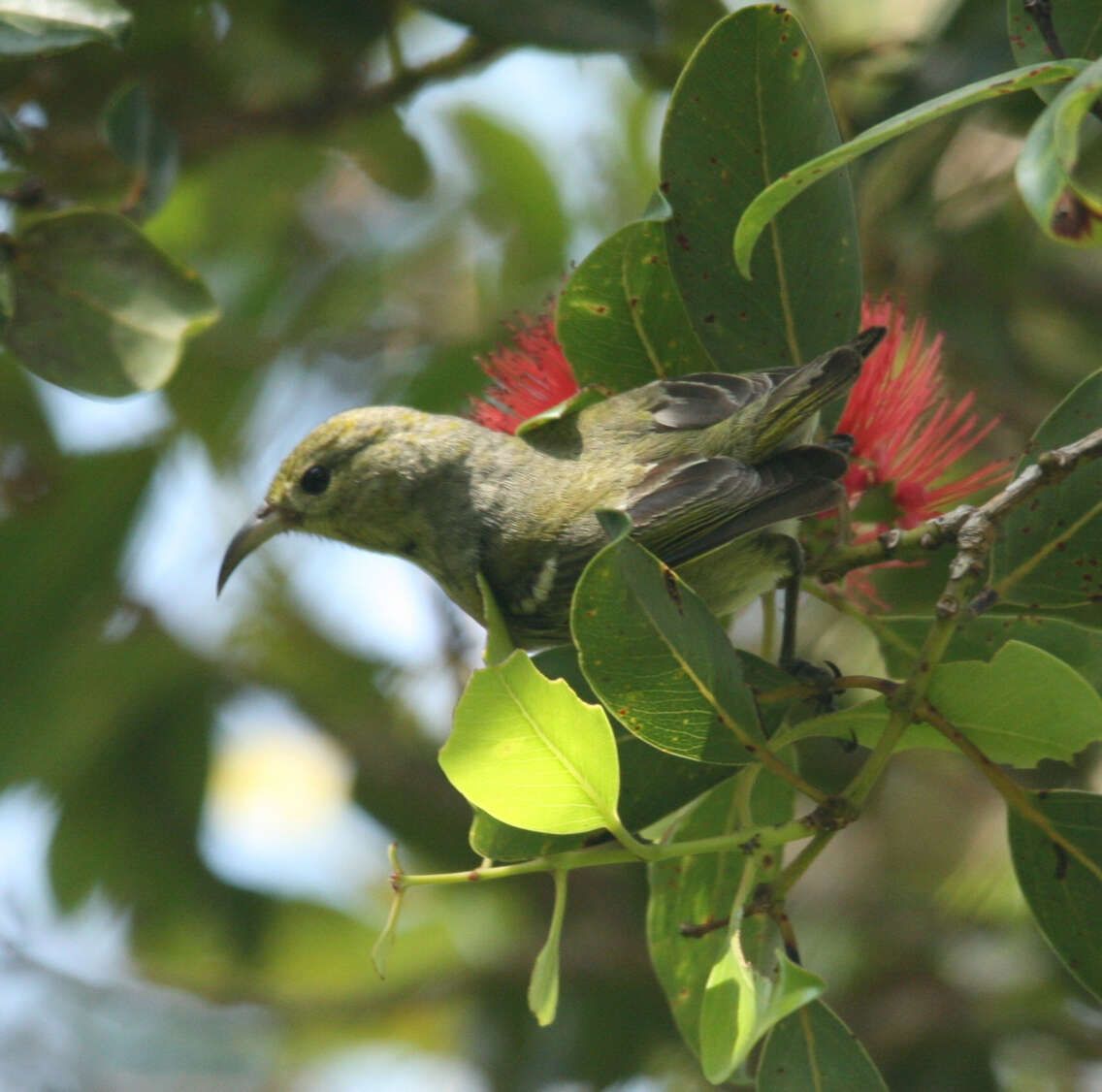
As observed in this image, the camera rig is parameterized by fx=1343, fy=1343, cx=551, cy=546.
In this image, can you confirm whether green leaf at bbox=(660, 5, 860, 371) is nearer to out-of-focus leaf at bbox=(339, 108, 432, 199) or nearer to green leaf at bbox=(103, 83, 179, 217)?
green leaf at bbox=(103, 83, 179, 217)

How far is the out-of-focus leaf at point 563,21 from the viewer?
2.69 meters

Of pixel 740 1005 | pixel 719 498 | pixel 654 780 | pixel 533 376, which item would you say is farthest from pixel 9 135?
pixel 740 1005

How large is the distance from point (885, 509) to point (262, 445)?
2319 mm

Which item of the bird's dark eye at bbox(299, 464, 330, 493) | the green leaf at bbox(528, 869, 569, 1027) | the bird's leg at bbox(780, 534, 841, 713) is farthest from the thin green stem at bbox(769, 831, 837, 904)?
the bird's dark eye at bbox(299, 464, 330, 493)

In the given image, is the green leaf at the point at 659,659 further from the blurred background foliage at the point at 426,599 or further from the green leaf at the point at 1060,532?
the blurred background foliage at the point at 426,599

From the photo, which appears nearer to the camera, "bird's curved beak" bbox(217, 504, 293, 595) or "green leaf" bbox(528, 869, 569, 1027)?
"green leaf" bbox(528, 869, 569, 1027)

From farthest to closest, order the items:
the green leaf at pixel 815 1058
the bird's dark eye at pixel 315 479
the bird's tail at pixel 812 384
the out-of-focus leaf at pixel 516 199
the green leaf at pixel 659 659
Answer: the out-of-focus leaf at pixel 516 199
the bird's dark eye at pixel 315 479
the bird's tail at pixel 812 384
the green leaf at pixel 815 1058
the green leaf at pixel 659 659

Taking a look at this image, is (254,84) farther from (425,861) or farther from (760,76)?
(425,861)

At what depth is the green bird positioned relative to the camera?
7.13 feet

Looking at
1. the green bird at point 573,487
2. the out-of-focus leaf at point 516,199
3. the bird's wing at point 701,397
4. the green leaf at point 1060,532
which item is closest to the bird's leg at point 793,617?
the green bird at point 573,487

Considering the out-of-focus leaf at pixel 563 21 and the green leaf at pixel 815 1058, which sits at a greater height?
the out-of-focus leaf at pixel 563 21

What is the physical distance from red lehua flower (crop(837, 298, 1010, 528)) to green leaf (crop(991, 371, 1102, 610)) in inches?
15.7

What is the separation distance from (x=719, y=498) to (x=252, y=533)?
44.8 inches

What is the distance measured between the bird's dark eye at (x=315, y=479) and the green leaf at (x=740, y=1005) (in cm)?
157
